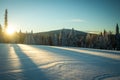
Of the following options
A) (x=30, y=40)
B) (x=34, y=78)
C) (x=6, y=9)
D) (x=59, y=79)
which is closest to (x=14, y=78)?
(x=34, y=78)

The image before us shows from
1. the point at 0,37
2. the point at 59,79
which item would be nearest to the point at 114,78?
the point at 59,79

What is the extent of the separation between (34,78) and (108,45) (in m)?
90.4

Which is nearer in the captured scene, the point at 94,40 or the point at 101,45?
the point at 101,45

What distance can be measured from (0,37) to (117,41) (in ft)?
196

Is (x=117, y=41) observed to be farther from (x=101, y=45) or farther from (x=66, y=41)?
(x=66, y=41)

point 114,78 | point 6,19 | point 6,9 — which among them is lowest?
point 114,78

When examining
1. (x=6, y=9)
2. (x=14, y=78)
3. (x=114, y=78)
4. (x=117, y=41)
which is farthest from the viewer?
(x=117, y=41)

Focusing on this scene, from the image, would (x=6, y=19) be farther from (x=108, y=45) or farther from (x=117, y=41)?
(x=117, y=41)

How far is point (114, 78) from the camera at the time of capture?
6.00 metres

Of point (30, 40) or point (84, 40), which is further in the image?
point (84, 40)

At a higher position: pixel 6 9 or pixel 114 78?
pixel 6 9

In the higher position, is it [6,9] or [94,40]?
[6,9]

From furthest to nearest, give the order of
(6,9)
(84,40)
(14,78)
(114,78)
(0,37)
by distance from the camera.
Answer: (84,40) → (6,9) → (0,37) → (114,78) → (14,78)

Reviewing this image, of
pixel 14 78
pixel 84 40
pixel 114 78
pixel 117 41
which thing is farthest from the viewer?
pixel 84 40
